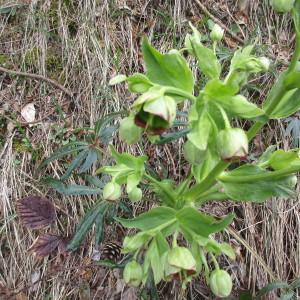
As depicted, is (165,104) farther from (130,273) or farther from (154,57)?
(130,273)

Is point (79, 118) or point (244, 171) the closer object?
point (244, 171)

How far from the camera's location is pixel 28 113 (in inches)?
73.9

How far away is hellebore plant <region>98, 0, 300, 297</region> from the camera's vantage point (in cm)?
92

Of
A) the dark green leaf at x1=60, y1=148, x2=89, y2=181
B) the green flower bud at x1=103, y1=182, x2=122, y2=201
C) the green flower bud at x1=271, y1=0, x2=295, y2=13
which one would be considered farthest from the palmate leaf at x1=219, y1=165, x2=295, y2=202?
the dark green leaf at x1=60, y1=148, x2=89, y2=181

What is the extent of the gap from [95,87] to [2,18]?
0.54m

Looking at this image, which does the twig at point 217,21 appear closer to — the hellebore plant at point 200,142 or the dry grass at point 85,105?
the dry grass at point 85,105

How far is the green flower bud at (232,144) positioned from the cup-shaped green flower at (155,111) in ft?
0.35

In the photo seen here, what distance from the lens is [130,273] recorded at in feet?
4.00

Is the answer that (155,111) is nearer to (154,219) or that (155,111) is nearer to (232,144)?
(232,144)

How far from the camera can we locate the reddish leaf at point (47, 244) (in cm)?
146

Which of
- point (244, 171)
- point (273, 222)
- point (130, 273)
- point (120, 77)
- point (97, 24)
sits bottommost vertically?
point (273, 222)

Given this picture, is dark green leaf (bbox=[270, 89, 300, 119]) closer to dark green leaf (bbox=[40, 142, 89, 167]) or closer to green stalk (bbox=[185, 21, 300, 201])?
green stalk (bbox=[185, 21, 300, 201])

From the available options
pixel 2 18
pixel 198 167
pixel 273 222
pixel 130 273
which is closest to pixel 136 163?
pixel 198 167

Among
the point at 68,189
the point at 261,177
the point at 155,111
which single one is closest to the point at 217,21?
the point at 68,189
